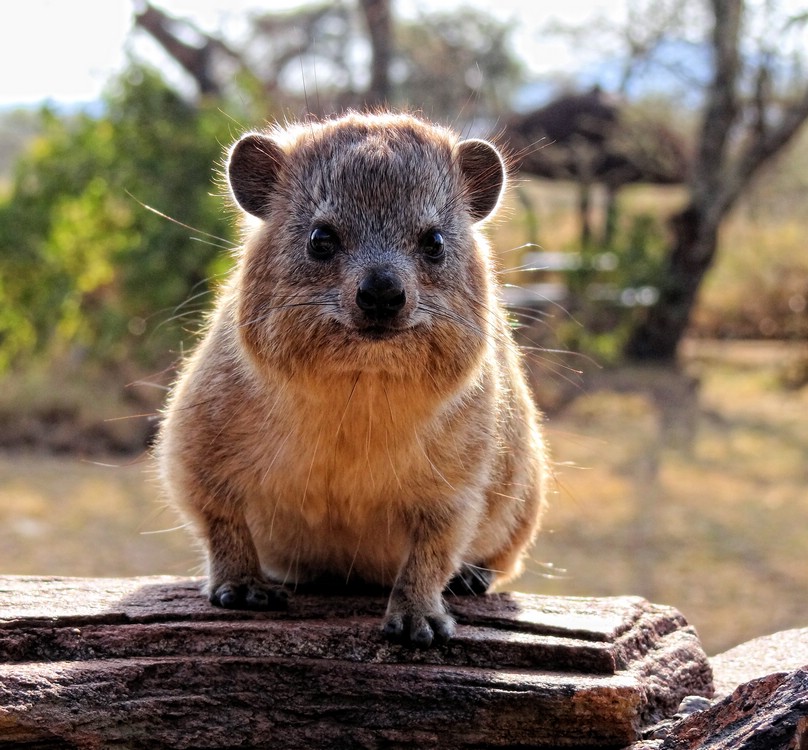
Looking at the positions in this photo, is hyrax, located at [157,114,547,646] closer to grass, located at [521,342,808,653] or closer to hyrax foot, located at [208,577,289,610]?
hyrax foot, located at [208,577,289,610]

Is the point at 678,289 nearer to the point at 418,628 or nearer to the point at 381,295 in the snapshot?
the point at 418,628

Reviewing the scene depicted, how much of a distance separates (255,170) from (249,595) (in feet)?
6.24

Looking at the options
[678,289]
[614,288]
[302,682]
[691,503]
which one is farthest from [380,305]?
[678,289]

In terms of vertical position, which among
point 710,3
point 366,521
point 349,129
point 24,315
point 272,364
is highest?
point 710,3

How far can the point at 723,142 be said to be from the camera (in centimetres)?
2128

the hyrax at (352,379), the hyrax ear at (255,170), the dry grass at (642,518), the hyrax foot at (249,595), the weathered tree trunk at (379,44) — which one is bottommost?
the dry grass at (642,518)

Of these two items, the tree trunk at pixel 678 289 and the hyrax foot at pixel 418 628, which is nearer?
the hyrax foot at pixel 418 628

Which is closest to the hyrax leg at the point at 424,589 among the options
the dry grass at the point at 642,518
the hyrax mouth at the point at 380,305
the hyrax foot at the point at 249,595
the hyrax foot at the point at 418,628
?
the hyrax foot at the point at 418,628

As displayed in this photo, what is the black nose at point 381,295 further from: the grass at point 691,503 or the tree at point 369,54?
the tree at point 369,54

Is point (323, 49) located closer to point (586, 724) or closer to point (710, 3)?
point (710, 3)

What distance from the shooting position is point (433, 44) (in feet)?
105

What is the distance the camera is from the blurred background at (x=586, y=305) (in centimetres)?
1183

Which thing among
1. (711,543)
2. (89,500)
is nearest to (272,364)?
(711,543)

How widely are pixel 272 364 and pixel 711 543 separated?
29.0ft
